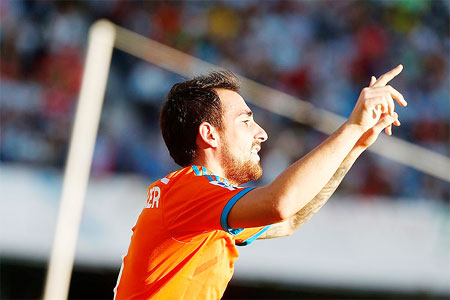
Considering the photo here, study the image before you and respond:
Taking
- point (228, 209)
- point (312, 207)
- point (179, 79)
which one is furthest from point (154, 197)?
point (179, 79)

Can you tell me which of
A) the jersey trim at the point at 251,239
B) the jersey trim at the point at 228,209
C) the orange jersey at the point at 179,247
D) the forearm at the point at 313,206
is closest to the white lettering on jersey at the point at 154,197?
the orange jersey at the point at 179,247

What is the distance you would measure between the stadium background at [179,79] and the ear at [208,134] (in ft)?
19.3

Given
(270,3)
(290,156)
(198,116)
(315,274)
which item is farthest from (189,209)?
(270,3)

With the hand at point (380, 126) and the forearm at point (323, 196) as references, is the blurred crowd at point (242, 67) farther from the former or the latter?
the hand at point (380, 126)

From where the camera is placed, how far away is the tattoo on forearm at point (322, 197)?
400 cm

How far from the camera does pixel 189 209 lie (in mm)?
3160

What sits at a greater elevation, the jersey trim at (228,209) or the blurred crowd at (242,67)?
the blurred crowd at (242,67)

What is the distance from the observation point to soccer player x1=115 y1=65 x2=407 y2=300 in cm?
293

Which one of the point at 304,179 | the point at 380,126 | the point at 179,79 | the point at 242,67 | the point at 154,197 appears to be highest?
the point at 242,67

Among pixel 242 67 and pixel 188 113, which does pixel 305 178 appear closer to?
pixel 188 113

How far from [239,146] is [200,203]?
511 millimetres

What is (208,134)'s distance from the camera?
355 centimetres

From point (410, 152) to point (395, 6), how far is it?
3691mm

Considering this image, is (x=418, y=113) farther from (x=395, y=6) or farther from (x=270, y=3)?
(x=270, y=3)
